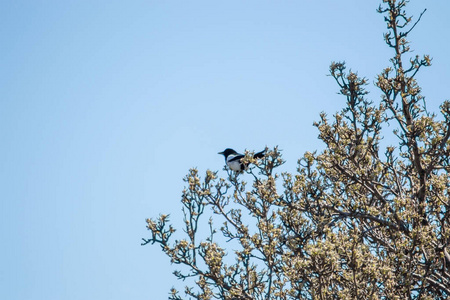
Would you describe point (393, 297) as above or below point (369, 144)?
below

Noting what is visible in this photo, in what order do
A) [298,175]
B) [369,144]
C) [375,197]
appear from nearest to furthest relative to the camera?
[369,144], [298,175], [375,197]

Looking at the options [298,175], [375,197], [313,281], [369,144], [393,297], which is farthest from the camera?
[375,197]

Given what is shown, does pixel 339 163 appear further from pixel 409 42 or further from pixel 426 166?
pixel 409 42

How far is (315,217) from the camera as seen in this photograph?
11422 millimetres

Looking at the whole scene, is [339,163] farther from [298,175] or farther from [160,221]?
[160,221]

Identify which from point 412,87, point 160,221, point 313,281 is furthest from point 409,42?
point 160,221

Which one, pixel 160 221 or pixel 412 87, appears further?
pixel 160 221

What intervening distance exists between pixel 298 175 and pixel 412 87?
257 centimetres

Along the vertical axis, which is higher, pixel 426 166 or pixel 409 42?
pixel 409 42

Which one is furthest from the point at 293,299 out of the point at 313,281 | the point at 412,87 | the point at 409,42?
the point at 409,42

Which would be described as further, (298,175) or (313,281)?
(298,175)

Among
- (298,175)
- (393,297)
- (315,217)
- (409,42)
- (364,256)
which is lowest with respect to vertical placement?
(393,297)

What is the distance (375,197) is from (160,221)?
4237mm

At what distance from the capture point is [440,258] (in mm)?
10625
